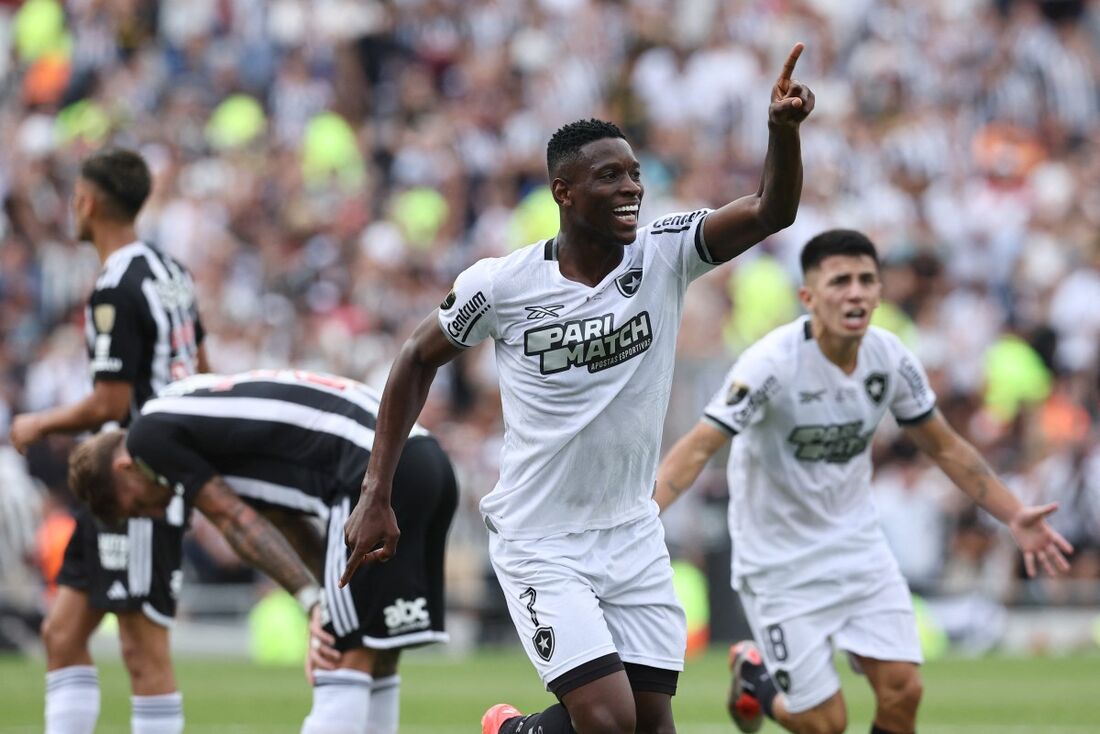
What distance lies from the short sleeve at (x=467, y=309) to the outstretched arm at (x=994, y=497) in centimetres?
283

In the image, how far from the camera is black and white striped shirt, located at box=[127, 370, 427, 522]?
7.63m

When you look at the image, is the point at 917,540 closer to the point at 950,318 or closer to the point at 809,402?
the point at 950,318

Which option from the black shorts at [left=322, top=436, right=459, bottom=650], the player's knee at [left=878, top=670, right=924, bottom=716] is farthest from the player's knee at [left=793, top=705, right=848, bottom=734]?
the black shorts at [left=322, top=436, right=459, bottom=650]

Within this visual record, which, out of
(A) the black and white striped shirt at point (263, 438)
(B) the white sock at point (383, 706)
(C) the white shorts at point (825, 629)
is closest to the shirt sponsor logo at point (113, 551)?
(A) the black and white striped shirt at point (263, 438)

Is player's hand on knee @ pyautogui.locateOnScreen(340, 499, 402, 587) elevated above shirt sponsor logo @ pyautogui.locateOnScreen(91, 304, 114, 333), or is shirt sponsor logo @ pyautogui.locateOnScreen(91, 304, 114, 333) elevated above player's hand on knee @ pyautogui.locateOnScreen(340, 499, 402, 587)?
shirt sponsor logo @ pyautogui.locateOnScreen(91, 304, 114, 333)

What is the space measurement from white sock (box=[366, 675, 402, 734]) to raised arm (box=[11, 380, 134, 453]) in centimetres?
173

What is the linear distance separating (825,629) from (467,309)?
302 centimetres

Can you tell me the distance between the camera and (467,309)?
6637 millimetres

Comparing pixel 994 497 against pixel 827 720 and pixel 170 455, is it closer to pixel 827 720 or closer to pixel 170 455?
pixel 827 720

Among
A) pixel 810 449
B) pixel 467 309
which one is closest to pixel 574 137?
pixel 467 309

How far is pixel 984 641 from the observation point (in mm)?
17000

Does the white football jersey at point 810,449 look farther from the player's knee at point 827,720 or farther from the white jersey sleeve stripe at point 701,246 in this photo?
the white jersey sleeve stripe at point 701,246

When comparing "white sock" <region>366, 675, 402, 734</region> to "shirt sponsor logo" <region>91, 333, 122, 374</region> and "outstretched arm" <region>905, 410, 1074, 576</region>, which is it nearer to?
"shirt sponsor logo" <region>91, 333, 122, 374</region>

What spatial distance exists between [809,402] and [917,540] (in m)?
8.91
